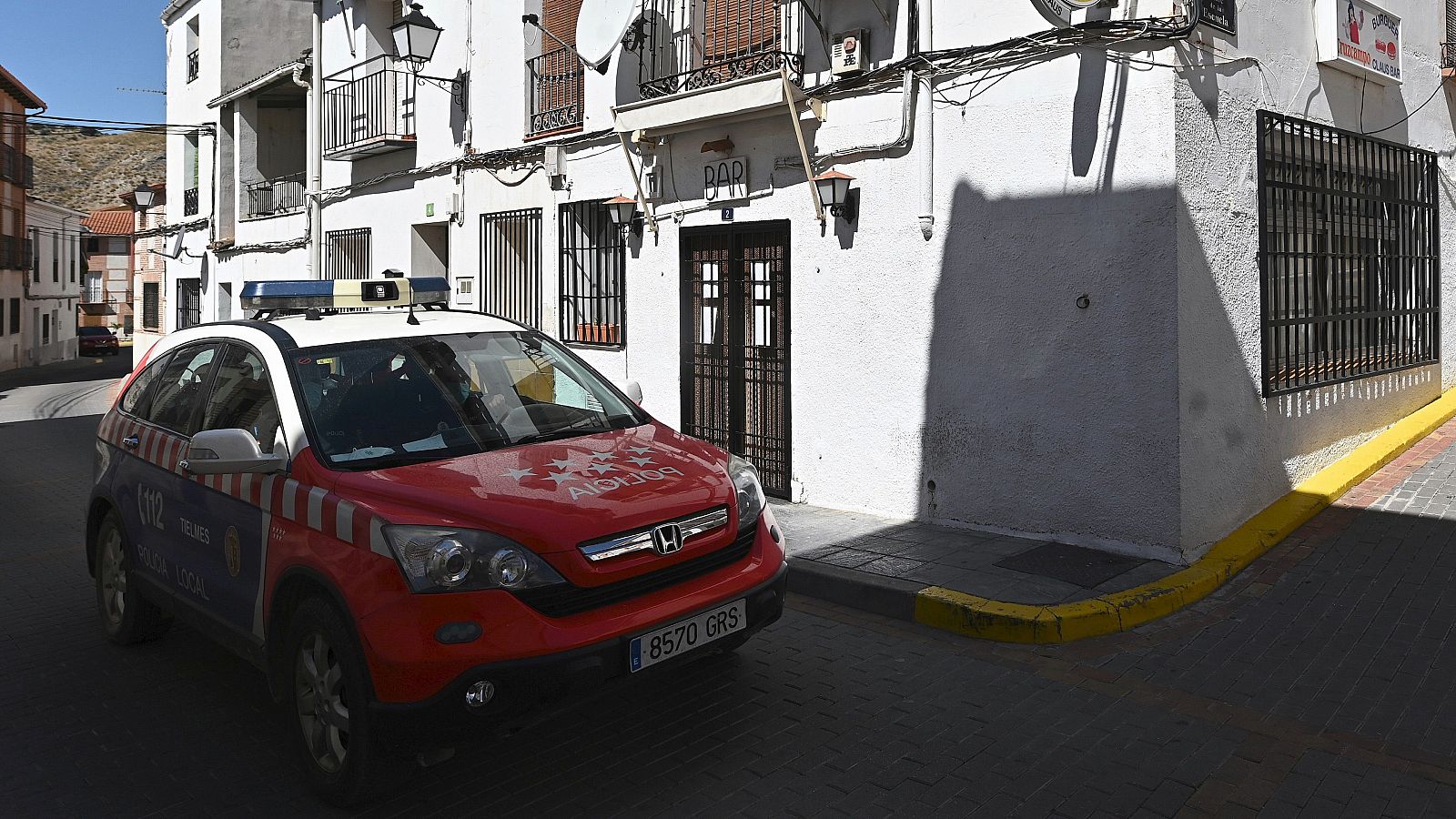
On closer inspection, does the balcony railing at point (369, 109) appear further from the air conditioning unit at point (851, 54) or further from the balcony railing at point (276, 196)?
the air conditioning unit at point (851, 54)

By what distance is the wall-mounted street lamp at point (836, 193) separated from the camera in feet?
27.3

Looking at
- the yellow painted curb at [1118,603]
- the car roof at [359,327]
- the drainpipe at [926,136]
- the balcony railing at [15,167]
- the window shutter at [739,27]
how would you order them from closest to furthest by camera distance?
the car roof at [359,327] < the yellow painted curb at [1118,603] < the drainpipe at [926,136] < the window shutter at [739,27] < the balcony railing at [15,167]

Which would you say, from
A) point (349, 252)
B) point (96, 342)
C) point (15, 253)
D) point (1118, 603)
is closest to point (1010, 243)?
point (1118, 603)

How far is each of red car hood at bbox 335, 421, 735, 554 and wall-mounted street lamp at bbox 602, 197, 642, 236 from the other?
594cm

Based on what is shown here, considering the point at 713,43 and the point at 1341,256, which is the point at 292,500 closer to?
the point at 713,43

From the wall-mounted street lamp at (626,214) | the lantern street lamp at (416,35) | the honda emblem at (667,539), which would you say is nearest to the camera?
→ the honda emblem at (667,539)

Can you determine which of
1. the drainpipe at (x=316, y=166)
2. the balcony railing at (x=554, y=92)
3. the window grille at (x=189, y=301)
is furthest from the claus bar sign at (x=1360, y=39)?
the window grille at (x=189, y=301)

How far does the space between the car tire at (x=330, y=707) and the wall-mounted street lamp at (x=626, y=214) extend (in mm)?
6668

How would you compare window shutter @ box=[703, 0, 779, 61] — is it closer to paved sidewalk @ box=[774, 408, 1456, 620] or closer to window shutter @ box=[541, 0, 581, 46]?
window shutter @ box=[541, 0, 581, 46]

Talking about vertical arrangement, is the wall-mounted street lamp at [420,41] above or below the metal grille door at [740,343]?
above

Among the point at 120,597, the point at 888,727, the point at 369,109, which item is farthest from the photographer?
the point at 369,109

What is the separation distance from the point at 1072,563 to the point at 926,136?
10.0 ft

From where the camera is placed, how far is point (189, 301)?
24188 millimetres

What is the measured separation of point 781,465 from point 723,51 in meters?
3.60
